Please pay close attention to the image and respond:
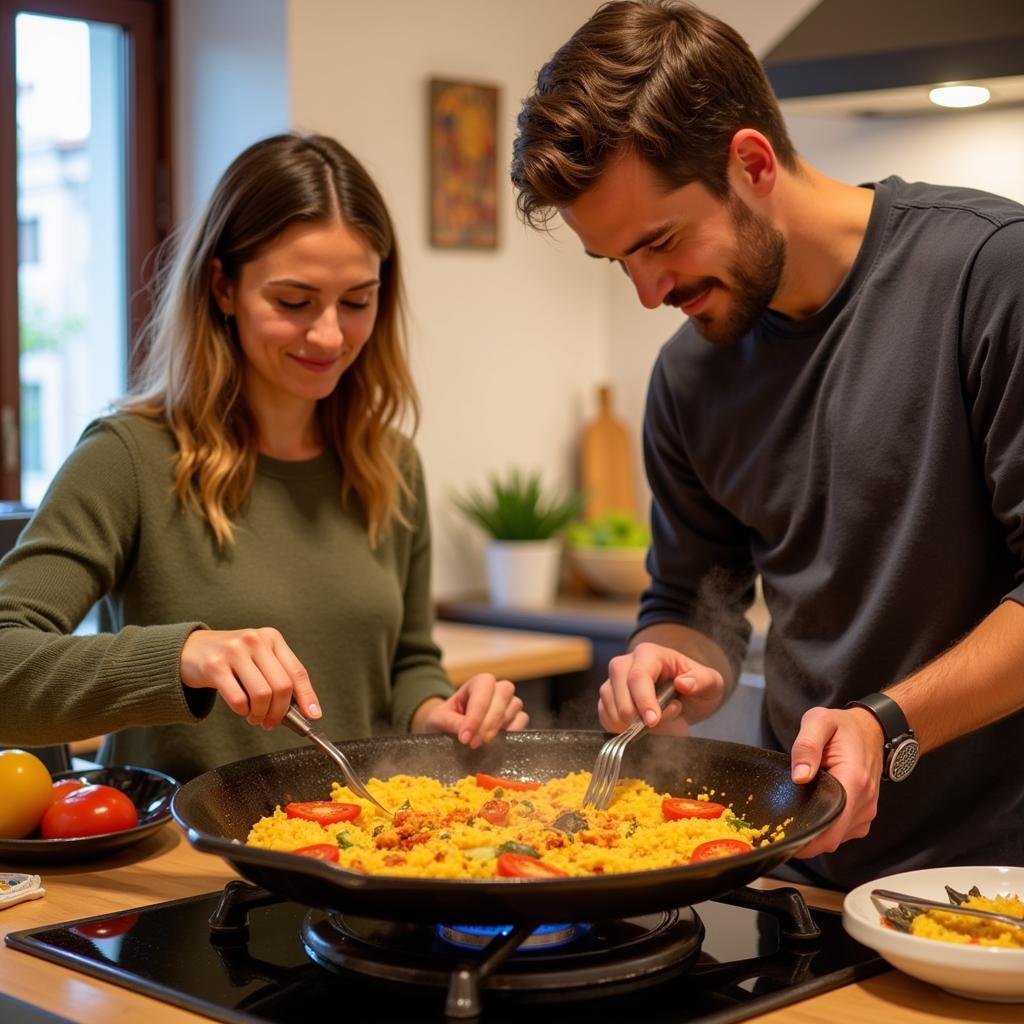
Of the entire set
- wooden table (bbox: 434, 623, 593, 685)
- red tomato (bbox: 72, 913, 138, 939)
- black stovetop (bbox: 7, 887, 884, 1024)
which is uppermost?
Answer: black stovetop (bbox: 7, 887, 884, 1024)

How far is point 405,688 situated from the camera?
2.07 metres

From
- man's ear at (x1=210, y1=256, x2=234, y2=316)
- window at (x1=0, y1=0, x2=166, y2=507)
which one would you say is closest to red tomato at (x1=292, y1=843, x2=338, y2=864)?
man's ear at (x1=210, y1=256, x2=234, y2=316)

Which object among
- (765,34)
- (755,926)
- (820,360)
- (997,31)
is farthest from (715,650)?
(765,34)

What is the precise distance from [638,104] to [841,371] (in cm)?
37

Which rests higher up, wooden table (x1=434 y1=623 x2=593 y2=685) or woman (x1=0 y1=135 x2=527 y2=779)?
woman (x1=0 y1=135 x2=527 y2=779)

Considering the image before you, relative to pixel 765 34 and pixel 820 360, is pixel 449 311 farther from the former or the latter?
pixel 820 360

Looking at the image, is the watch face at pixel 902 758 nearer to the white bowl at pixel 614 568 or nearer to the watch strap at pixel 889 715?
the watch strap at pixel 889 715

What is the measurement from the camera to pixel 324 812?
1.41m

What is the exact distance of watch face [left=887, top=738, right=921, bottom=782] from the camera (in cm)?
132

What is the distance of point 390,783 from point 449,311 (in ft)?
8.32

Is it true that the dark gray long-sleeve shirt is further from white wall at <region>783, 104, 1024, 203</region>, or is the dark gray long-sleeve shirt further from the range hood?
white wall at <region>783, 104, 1024, 203</region>

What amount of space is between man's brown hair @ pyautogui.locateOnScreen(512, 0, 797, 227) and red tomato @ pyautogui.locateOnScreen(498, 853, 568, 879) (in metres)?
0.70

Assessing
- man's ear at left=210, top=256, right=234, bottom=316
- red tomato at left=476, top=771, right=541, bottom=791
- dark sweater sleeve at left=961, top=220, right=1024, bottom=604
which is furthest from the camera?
man's ear at left=210, top=256, right=234, bottom=316

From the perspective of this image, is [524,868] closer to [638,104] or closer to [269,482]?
[638,104]
